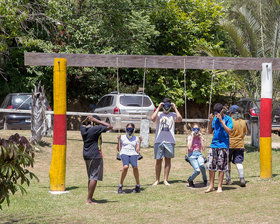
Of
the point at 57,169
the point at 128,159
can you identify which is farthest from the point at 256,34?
A: the point at 57,169

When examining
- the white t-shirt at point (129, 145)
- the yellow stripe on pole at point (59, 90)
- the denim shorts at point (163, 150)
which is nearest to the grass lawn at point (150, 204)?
the denim shorts at point (163, 150)

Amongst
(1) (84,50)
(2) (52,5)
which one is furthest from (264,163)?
(1) (84,50)

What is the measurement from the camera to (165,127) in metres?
11.1

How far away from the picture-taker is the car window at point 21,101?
19.3 meters

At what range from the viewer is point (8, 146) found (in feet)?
18.8

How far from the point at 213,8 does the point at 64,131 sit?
1756cm

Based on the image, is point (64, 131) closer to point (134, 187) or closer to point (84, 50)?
point (134, 187)

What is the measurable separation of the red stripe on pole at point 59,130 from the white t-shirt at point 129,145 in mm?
1209

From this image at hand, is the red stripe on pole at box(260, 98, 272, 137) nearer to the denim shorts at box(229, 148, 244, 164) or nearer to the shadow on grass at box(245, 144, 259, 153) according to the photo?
the denim shorts at box(229, 148, 244, 164)

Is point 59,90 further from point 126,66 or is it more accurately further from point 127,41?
point 127,41

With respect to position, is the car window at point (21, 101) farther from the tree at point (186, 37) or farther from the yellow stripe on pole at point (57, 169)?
the yellow stripe on pole at point (57, 169)

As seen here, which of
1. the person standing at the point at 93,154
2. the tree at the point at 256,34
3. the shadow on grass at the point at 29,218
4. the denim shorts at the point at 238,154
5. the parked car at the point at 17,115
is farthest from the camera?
the parked car at the point at 17,115

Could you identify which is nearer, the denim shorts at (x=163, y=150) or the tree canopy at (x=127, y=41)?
the denim shorts at (x=163, y=150)

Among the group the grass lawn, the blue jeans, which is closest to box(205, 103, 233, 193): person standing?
the grass lawn
